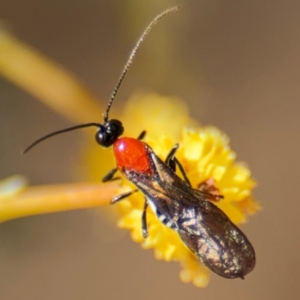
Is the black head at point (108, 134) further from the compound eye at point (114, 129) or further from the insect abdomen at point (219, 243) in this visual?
the insect abdomen at point (219, 243)

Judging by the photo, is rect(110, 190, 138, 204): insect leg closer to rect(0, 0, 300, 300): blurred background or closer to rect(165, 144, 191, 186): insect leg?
rect(165, 144, 191, 186): insect leg

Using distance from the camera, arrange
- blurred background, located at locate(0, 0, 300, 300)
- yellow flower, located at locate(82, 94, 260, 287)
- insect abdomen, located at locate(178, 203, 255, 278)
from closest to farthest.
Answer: insect abdomen, located at locate(178, 203, 255, 278) < yellow flower, located at locate(82, 94, 260, 287) < blurred background, located at locate(0, 0, 300, 300)

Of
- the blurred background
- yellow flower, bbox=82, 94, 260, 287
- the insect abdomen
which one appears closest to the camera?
the insect abdomen

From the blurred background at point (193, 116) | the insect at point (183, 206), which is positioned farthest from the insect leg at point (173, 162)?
the blurred background at point (193, 116)

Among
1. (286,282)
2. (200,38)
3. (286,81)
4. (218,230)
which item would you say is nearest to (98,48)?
(200,38)

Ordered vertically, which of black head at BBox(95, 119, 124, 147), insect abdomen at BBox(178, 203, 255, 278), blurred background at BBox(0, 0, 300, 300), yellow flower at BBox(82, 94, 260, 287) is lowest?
insect abdomen at BBox(178, 203, 255, 278)

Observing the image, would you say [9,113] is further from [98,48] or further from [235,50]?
[235,50]

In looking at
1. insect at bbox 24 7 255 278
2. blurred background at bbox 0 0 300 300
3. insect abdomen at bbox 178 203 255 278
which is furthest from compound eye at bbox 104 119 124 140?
blurred background at bbox 0 0 300 300
